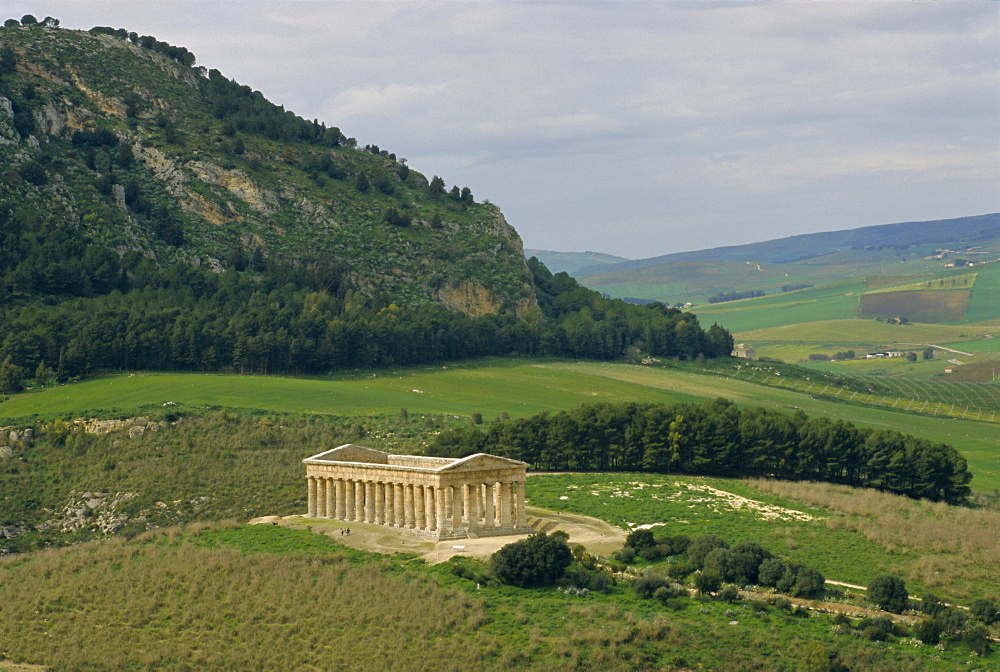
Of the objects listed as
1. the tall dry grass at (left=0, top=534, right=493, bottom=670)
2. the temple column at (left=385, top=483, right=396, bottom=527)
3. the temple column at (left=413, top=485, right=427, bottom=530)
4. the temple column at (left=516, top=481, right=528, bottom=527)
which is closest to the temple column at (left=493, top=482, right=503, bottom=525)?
the temple column at (left=516, top=481, right=528, bottom=527)

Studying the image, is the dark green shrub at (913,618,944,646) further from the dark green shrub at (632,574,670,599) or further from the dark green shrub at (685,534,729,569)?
the dark green shrub at (685,534,729,569)

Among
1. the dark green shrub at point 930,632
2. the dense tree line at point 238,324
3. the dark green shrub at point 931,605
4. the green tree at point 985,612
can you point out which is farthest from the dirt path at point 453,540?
the dense tree line at point 238,324

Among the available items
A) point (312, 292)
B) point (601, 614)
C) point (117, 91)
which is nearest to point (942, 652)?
point (601, 614)

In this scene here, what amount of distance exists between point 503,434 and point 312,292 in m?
70.8

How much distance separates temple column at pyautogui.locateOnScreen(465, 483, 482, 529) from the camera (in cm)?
7862

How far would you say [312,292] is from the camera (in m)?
169

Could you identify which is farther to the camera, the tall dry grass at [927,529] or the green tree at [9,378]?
the green tree at [9,378]

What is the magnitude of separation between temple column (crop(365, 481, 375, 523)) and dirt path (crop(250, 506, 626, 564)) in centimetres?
68

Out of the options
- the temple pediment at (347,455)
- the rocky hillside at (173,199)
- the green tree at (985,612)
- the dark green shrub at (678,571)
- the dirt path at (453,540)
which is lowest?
the green tree at (985,612)

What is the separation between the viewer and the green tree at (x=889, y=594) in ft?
213

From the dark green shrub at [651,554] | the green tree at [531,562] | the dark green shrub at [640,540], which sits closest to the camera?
the green tree at [531,562]

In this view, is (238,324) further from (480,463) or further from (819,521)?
(819,521)

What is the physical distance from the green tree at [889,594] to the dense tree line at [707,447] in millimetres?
37115

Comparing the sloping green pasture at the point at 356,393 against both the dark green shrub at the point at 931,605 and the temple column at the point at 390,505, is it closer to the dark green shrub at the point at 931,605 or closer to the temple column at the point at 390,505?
the temple column at the point at 390,505
